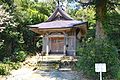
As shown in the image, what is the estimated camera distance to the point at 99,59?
15.1 meters

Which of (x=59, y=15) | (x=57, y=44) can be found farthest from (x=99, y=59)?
(x=59, y=15)

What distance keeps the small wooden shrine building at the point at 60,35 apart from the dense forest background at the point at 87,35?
2.17 m

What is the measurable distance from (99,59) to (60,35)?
41.0 ft

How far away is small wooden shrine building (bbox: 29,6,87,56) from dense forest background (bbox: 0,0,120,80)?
7.13 ft

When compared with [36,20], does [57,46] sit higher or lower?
lower

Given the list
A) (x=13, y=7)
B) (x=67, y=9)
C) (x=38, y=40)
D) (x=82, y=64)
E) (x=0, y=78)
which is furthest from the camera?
(x=67, y=9)

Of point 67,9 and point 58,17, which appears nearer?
point 58,17

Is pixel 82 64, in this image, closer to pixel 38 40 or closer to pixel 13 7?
pixel 13 7

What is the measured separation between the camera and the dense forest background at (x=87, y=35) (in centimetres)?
1518

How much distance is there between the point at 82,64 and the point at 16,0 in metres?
14.4

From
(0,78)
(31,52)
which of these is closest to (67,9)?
(31,52)

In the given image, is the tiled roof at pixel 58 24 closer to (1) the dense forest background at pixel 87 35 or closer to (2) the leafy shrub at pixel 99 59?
(1) the dense forest background at pixel 87 35

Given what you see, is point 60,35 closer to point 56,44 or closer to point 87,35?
point 56,44

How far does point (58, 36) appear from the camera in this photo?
2731cm
